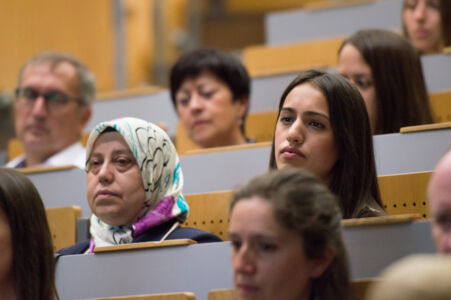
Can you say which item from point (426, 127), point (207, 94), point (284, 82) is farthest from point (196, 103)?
point (426, 127)

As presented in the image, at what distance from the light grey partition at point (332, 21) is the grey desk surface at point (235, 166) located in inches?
44.2

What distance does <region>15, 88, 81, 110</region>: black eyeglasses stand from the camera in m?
2.53

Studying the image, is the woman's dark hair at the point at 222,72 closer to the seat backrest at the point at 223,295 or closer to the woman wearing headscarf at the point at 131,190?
the woman wearing headscarf at the point at 131,190

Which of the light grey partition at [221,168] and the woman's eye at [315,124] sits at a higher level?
the woman's eye at [315,124]

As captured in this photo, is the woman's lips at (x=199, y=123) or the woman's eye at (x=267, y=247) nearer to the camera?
the woman's eye at (x=267, y=247)

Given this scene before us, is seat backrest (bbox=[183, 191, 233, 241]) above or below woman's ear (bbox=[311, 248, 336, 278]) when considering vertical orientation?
below

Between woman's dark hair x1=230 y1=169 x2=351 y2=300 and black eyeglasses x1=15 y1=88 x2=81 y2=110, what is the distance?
4.55 feet

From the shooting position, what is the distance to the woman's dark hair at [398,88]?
2.00 meters

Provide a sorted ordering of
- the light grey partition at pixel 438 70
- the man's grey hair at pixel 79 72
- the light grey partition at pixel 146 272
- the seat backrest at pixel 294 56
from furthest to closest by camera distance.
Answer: the seat backrest at pixel 294 56, the man's grey hair at pixel 79 72, the light grey partition at pixel 438 70, the light grey partition at pixel 146 272

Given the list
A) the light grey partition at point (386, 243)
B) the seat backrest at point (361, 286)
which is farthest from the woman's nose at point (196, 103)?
the seat backrest at point (361, 286)

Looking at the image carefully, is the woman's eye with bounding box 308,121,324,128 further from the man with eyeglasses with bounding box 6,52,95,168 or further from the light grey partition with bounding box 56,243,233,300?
the man with eyeglasses with bounding box 6,52,95,168

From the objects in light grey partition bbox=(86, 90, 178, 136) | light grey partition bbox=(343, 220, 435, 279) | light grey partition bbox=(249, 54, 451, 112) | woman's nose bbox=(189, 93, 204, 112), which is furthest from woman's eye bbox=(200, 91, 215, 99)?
light grey partition bbox=(343, 220, 435, 279)

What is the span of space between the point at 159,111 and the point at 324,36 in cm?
66

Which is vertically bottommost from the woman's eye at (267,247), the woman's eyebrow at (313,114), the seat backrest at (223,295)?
the seat backrest at (223,295)
